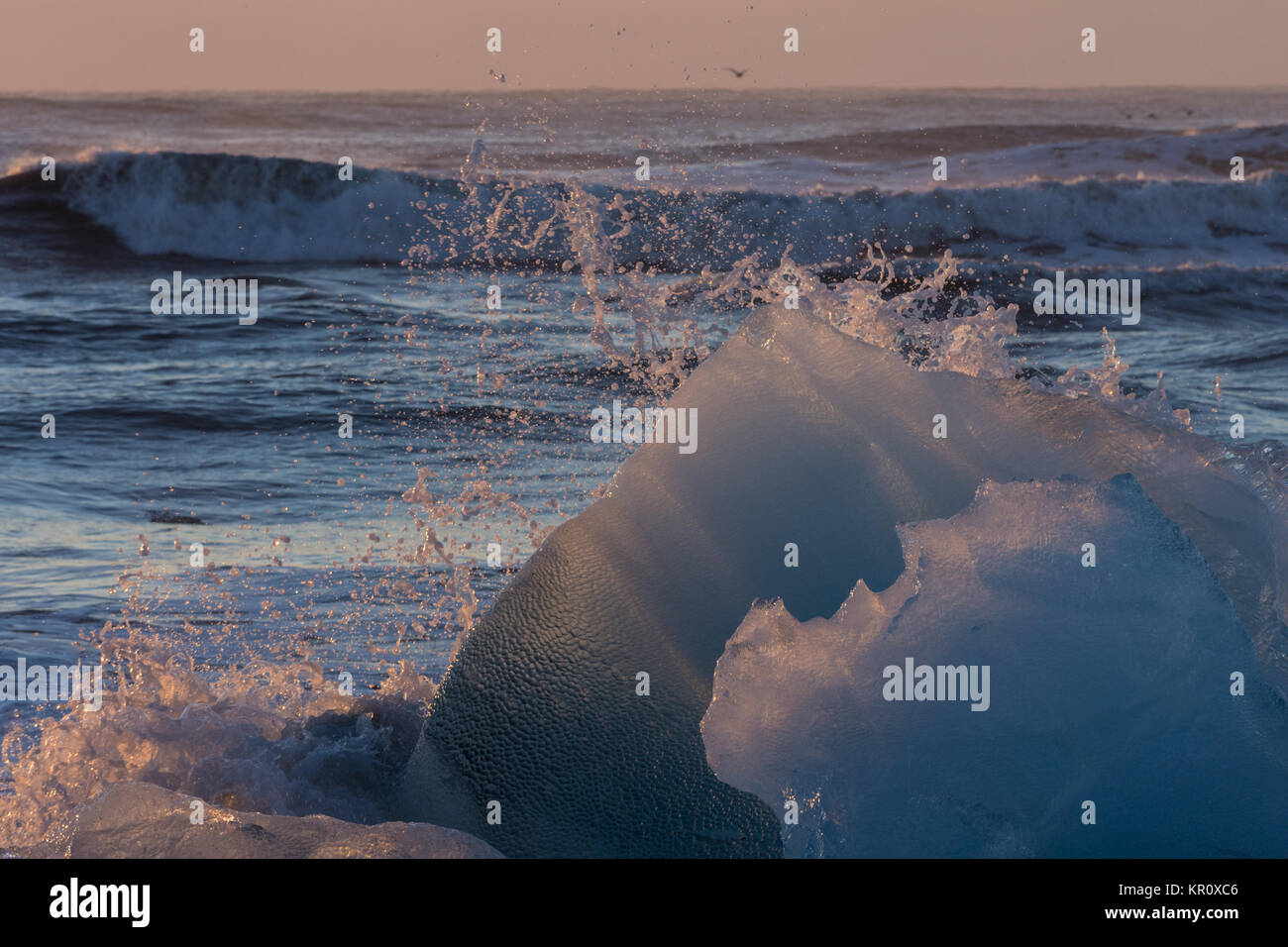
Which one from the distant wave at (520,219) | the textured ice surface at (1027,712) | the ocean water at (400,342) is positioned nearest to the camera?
the textured ice surface at (1027,712)

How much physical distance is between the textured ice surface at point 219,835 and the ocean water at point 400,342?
343 mm

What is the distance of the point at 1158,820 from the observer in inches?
94.1

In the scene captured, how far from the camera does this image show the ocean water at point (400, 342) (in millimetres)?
3639

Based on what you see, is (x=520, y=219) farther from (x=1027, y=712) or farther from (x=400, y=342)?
(x=1027, y=712)

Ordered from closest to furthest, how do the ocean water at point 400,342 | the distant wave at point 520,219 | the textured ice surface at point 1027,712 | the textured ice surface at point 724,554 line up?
the textured ice surface at point 1027,712 → the textured ice surface at point 724,554 → the ocean water at point 400,342 → the distant wave at point 520,219

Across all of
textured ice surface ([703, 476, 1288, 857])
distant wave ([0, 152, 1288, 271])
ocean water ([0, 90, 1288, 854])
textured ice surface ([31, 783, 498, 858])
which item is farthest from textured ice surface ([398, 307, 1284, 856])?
distant wave ([0, 152, 1288, 271])

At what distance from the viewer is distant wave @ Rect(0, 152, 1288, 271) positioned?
18.4 m

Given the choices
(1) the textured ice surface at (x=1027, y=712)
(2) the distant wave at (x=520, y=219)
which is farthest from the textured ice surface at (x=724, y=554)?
(2) the distant wave at (x=520, y=219)

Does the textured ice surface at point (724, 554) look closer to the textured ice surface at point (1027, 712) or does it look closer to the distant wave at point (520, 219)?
the textured ice surface at point (1027, 712)

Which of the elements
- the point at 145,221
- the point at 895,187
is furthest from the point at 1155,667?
the point at 895,187

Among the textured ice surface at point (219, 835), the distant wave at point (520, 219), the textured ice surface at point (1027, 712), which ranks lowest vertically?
the textured ice surface at point (219, 835)

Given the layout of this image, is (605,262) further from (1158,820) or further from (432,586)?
(1158,820)

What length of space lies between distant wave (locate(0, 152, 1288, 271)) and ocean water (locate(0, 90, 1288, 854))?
2.7 inches

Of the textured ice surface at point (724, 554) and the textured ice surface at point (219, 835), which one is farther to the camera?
the textured ice surface at point (724, 554)
